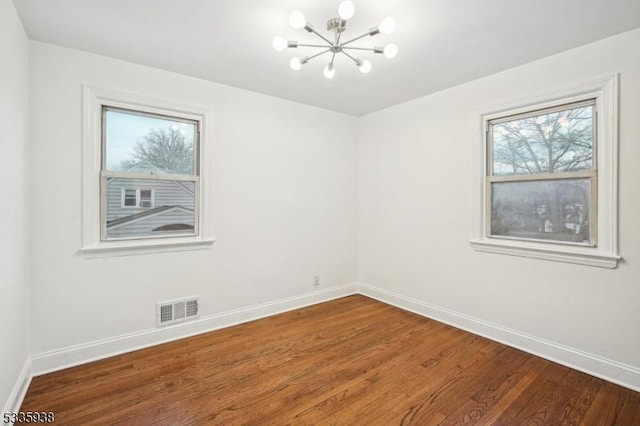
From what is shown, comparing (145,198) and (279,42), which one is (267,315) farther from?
(279,42)

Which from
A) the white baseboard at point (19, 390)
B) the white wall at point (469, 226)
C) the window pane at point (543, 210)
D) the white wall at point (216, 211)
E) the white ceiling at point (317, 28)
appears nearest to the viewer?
the white baseboard at point (19, 390)

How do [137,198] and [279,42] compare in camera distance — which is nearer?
[279,42]

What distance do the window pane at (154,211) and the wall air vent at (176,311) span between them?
662 mm

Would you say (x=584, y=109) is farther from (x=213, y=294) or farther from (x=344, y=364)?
(x=213, y=294)

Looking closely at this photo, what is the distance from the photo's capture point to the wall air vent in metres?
2.84

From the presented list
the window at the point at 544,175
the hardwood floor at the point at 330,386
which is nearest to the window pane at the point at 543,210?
the window at the point at 544,175

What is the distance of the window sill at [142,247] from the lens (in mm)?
2551

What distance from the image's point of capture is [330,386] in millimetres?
2193

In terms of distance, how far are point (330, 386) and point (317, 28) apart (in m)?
2.56

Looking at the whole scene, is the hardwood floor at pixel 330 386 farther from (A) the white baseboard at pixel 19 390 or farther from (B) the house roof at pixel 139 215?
(B) the house roof at pixel 139 215

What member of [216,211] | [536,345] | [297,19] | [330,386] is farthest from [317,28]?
[536,345]

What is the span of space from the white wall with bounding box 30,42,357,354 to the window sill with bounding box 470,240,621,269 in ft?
6.03

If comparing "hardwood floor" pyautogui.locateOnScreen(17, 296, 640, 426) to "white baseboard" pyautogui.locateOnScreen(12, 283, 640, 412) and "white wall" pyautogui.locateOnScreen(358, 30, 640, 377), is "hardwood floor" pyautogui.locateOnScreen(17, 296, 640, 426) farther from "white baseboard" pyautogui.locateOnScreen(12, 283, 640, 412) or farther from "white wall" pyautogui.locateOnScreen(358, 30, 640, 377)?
"white wall" pyautogui.locateOnScreen(358, 30, 640, 377)

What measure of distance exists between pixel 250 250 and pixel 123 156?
1.51m
